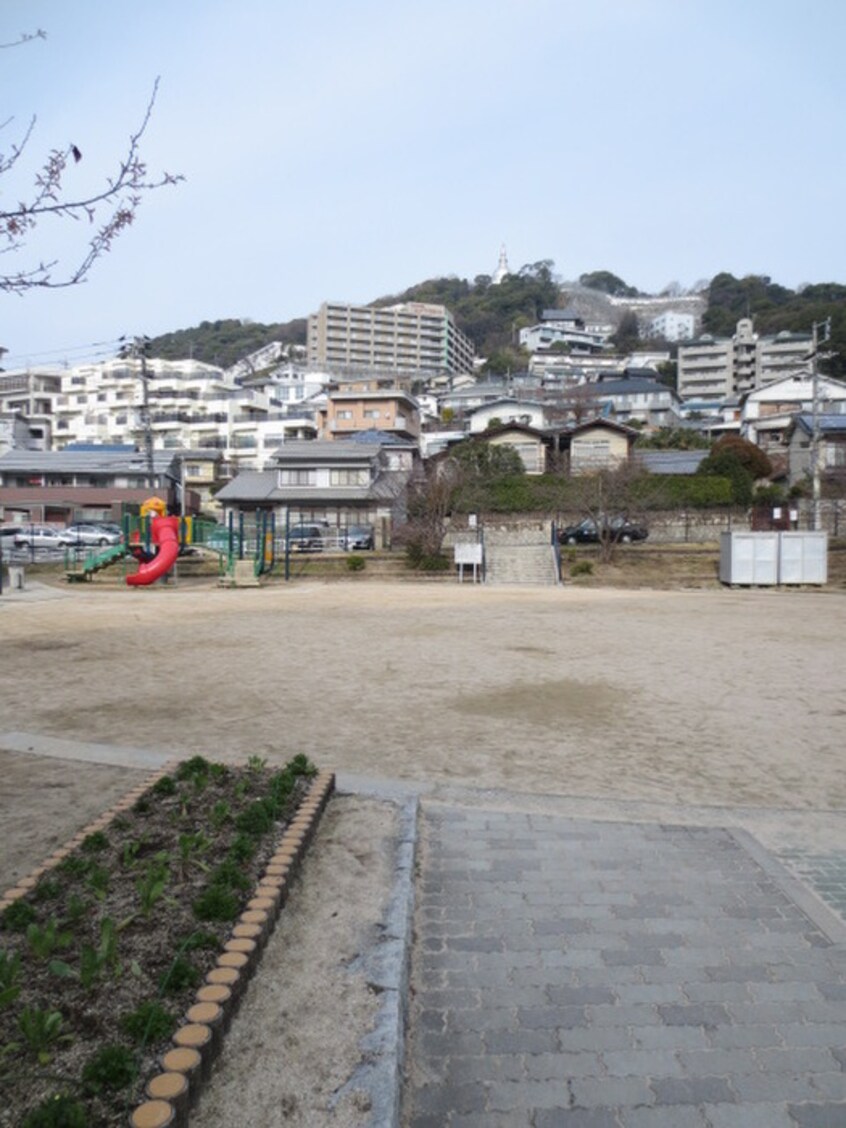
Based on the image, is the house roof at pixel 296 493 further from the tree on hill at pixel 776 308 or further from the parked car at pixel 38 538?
the tree on hill at pixel 776 308

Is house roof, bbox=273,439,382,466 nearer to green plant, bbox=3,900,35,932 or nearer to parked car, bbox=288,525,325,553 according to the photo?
parked car, bbox=288,525,325,553

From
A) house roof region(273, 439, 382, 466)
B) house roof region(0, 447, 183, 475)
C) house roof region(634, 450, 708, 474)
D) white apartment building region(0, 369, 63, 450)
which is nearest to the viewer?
house roof region(634, 450, 708, 474)

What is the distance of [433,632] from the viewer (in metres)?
13.9

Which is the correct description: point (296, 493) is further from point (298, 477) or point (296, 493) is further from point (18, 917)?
point (18, 917)

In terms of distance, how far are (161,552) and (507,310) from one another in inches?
3797

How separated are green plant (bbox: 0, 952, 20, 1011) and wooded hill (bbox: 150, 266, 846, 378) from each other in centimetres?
8729

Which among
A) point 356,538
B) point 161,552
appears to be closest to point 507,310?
point 356,538

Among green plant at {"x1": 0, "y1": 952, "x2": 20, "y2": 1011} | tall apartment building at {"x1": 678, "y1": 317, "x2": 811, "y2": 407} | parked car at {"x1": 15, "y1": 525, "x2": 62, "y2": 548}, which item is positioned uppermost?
tall apartment building at {"x1": 678, "y1": 317, "x2": 811, "y2": 407}

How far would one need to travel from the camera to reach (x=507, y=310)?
370ft

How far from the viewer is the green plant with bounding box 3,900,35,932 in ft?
9.77

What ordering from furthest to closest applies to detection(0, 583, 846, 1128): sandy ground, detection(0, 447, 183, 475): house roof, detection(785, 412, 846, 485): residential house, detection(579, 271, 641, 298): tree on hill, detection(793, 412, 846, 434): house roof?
detection(579, 271, 641, 298): tree on hill → detection(0, 447, 183, 475): house roof → detection(793, 412, 846, 434): house roof → detection(785, 412, 846, 485): residential house → detection(0, 583, 846, 1128): sandy ground

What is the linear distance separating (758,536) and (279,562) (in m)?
17.3

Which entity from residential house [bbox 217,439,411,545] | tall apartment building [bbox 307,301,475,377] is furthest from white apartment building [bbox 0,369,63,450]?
tall apartment building [bbox 307,301,475,377]

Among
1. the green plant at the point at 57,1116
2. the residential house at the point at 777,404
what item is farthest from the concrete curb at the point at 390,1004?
the residential house at the point at 777,404
